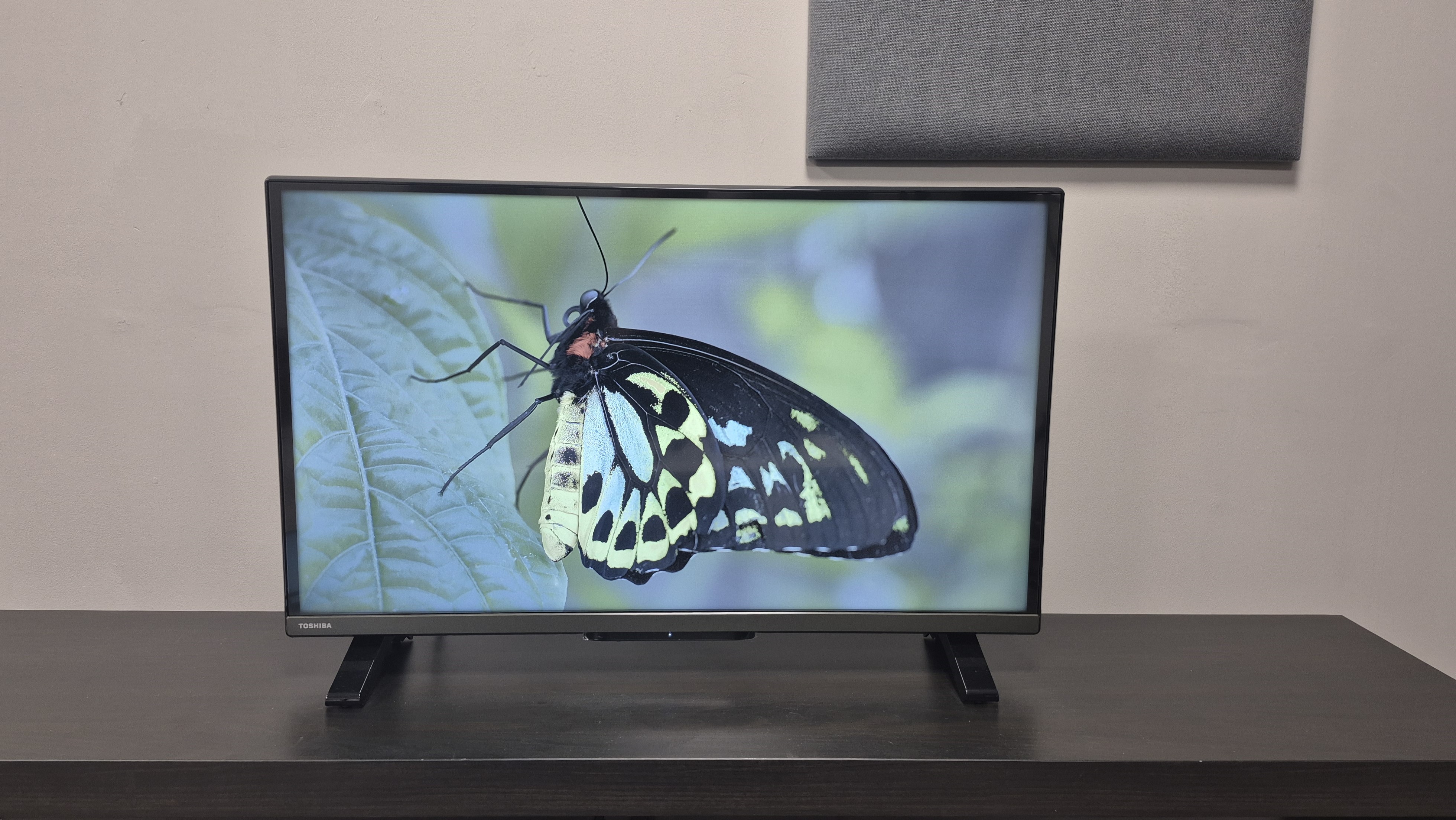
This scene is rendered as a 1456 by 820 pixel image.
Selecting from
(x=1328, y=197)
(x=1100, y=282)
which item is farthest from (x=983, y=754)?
(x=1328, y=197)

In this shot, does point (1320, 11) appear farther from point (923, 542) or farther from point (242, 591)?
point (242, 591)

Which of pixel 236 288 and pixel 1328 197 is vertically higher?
pixel 1328 197

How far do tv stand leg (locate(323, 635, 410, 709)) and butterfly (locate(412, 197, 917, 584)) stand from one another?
22 centimetres

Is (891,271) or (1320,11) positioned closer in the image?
(891,271)

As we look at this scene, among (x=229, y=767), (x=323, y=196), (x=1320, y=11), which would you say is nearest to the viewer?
(x=229, y=767)

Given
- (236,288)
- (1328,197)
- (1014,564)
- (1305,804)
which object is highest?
(1328,197)

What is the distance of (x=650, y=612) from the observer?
97 cm

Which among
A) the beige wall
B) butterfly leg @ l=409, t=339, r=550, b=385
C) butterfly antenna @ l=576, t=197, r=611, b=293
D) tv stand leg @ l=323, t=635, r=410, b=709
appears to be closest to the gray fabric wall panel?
the beige wall

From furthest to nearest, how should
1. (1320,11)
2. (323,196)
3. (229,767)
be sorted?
(1320,11)
(323,196)
(229,767)

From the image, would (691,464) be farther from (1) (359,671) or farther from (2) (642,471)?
(1) (359,671)

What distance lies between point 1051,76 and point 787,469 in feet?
2.05

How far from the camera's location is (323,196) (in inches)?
35.2

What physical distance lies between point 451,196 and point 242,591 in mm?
686

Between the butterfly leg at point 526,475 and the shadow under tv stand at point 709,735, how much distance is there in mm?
216
